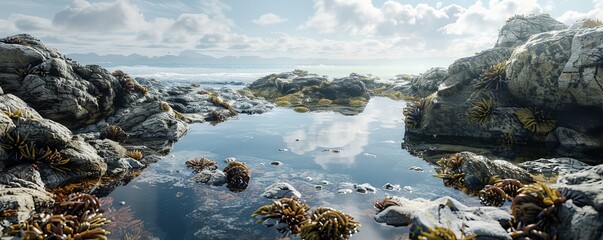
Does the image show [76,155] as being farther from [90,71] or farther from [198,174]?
[90,71]

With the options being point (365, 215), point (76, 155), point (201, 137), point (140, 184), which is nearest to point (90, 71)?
point (201, 137)

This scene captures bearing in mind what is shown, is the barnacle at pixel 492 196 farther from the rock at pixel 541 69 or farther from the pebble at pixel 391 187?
the rock at pixel 541 69

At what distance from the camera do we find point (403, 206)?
10.3 meters

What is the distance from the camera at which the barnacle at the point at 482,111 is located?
21.3 meters

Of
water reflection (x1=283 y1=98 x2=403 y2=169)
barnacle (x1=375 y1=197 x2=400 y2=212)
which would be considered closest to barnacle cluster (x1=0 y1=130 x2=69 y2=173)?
water reflection (x1=283 y1=98 x2=403 y2=169)

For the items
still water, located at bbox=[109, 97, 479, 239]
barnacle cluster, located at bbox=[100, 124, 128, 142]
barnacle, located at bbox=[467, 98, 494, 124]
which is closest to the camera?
still water, located at bbox=[109, 97, 479, 239]

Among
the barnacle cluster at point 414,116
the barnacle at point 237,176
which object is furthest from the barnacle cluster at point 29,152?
the barnacle cluster at point 414,116

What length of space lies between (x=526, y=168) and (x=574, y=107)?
7.33 m

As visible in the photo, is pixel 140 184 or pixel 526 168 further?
pixel 526 168

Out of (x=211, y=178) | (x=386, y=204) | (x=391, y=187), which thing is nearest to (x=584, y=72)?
(x=391, y=187)

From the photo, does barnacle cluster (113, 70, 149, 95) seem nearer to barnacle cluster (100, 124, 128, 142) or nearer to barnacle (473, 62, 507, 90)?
barnacle cluster (100, 124, 128, 142)

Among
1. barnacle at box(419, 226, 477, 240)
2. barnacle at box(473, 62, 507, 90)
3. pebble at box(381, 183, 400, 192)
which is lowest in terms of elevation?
pebble at box(381, 183, 400, 192)

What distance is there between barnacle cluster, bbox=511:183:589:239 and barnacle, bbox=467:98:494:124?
14.6 m

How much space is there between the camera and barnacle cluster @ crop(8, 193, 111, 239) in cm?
755
